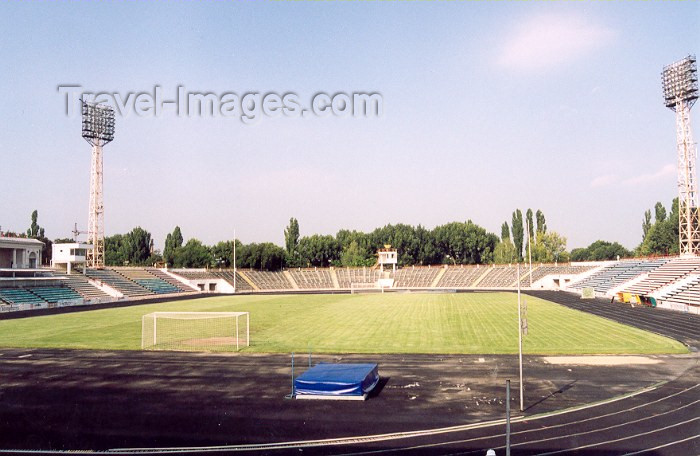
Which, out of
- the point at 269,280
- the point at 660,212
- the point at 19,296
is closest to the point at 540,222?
the point at 660,212

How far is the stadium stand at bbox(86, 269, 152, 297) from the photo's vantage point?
83.0 m

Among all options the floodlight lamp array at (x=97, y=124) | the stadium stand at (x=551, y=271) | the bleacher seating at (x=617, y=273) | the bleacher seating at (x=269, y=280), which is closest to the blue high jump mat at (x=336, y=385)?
the bleacher seating at (x=617, y=273)

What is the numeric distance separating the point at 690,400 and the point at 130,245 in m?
144

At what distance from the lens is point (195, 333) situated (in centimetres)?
4053

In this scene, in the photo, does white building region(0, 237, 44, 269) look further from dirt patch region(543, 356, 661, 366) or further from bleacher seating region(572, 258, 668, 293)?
bleacher seating region(572, 258, 668, 293)

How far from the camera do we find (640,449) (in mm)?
14594

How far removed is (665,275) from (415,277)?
192 feet

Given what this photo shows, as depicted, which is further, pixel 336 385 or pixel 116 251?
pixel 116 251

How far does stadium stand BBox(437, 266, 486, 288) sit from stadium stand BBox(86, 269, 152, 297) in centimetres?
6165

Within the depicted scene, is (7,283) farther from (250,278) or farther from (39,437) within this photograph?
(39,437)

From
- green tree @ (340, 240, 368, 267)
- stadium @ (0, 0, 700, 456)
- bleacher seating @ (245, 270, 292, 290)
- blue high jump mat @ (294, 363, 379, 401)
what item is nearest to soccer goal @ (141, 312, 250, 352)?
stadium @ (0, 0, 700, 456)

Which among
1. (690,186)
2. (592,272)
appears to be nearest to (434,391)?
(690,186)

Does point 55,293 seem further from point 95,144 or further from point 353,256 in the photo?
point 353,256

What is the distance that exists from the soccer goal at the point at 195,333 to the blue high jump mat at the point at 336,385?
1242cm
